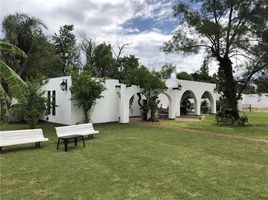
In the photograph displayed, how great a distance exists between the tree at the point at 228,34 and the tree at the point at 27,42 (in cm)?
1146

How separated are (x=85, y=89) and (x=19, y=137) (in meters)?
6.13

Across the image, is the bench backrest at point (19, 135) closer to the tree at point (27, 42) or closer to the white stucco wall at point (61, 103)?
the white stucco wall at point (61, 103)

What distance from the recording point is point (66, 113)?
59.2 ft

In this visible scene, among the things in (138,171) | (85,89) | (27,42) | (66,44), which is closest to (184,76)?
(66,44)

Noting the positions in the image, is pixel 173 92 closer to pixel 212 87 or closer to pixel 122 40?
pixel 212 87

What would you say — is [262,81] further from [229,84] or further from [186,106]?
[186,106]

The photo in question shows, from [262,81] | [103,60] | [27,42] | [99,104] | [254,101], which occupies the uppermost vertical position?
[103,60]

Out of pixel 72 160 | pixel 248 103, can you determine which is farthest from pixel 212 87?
pixel 72 160

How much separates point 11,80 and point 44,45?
1800 cm

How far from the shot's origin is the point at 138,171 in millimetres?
7102

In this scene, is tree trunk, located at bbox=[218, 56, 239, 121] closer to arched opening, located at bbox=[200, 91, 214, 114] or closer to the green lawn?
the green lawn

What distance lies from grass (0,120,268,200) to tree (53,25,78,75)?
30.1 m

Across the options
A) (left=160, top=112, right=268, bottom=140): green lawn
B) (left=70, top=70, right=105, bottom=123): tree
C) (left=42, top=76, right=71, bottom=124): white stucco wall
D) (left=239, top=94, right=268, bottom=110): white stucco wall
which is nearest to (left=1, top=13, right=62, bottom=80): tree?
(left=42, top=76, right=71, bottom=124): white stucco wall

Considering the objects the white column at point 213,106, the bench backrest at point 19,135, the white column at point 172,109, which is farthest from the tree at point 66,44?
the bench backrest at point 19,135
